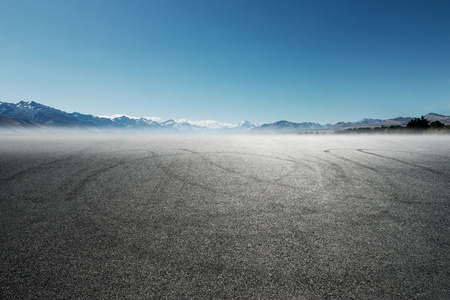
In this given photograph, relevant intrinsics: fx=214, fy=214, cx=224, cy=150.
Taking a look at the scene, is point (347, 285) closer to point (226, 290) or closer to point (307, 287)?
point (307, 287)

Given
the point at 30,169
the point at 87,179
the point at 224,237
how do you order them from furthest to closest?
the point at 30,169 < the point at 87,179 < the point at 224,237

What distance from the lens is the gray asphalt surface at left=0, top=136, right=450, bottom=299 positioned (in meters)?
2.61

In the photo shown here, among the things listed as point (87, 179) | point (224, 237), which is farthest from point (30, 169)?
point (224, 237)

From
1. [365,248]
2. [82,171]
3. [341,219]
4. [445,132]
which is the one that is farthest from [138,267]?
[445,132]

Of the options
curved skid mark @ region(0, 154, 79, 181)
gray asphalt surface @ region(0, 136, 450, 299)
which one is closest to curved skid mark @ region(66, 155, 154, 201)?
gray asphalt surface @ region(0, 136, 450, 299)

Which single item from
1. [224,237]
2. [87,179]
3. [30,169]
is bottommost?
[224,237]

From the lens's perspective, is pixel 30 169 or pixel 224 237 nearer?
pixel 224 237

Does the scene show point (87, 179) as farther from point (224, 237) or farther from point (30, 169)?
point (224, 237)

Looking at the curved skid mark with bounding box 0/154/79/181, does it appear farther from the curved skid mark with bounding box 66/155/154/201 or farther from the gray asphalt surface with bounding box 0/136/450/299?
the curved skid mark with bounding box 66/155/154/201

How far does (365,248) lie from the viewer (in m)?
3.34

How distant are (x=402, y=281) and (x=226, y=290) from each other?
2.23 m

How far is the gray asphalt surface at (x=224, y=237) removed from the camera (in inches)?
103

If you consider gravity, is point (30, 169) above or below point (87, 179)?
above

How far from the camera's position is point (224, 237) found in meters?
3.61
